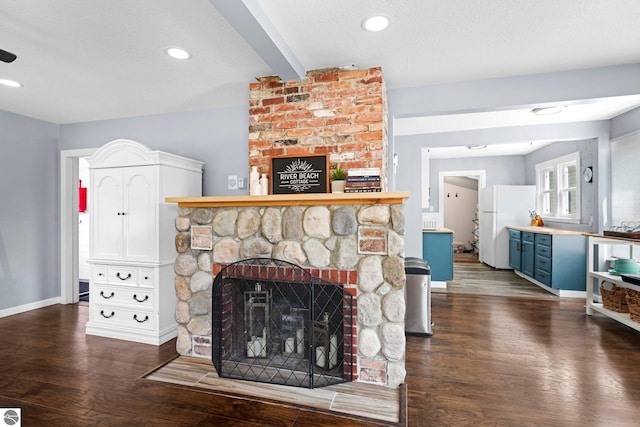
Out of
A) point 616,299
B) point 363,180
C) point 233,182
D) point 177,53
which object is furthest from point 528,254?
point 177,53

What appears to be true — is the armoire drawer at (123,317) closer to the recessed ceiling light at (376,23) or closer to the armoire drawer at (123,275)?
the armoire drawer at (123,275)

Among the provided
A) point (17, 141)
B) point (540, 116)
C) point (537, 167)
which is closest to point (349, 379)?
point (540, 116)

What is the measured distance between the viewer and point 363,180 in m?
2.44

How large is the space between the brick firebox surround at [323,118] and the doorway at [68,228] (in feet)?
9.36

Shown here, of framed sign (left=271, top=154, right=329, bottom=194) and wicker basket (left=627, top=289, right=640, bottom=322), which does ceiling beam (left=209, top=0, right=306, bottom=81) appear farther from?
wicker basket (left=627, top=289, right=640, bottom=322)

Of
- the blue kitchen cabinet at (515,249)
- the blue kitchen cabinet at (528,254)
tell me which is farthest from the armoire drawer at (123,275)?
the blue kitchen cabinet at (515,249)

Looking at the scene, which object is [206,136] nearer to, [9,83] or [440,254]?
[9,83]

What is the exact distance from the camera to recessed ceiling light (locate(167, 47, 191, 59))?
Result: 233 cm

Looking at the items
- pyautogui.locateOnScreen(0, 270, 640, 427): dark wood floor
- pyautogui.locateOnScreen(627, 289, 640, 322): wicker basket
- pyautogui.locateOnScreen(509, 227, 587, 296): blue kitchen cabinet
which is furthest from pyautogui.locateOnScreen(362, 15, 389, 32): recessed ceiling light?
pyautogui.locateOnScreen(509, 227, 587, 296): blue kitchen cabinet

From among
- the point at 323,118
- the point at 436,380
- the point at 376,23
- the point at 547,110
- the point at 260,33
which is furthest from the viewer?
the point at 547,110

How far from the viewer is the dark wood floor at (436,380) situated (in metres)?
1.83

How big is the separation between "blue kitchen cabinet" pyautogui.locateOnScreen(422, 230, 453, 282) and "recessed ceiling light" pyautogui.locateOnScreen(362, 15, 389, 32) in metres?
3.44

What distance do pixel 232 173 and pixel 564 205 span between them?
540cm

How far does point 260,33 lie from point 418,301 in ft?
8.39
